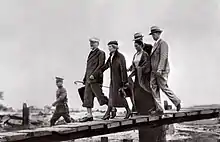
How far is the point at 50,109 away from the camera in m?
13.0

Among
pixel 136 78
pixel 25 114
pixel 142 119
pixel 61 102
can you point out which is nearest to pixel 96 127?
pixel 142 119

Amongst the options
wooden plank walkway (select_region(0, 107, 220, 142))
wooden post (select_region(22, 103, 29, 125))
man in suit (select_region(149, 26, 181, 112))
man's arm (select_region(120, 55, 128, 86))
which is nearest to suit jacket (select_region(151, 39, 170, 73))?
man in suit (select_region(149, 26, 181, 112))

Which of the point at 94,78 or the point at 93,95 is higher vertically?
the point at 94,78

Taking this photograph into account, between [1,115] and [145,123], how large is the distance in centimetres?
788

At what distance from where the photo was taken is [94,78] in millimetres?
6496

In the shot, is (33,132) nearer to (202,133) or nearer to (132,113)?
(132,113)

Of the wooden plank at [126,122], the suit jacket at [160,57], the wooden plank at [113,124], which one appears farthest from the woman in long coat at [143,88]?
the wooden plank at [113,124]

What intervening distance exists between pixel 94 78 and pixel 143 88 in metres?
0.85

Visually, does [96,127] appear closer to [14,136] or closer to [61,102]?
[14,136]

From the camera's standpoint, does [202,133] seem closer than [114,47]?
No

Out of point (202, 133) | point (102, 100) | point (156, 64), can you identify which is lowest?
point (202, 133)

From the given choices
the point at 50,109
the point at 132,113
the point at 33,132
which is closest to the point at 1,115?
the point at 50,109

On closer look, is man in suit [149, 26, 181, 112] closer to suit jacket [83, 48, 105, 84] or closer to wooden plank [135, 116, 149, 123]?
wooden plank [135, 116, 149, 123]

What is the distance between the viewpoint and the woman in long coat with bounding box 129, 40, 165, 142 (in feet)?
21.4
